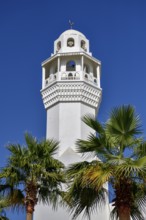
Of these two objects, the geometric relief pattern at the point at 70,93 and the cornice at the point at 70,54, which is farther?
the cornice at the point at 70,54

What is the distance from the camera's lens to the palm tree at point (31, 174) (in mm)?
16109

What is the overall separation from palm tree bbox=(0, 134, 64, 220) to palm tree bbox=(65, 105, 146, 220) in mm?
2583

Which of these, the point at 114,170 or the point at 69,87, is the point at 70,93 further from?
the point at 114,170

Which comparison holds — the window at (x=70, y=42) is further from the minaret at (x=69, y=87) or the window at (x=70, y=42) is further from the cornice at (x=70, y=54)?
the cornice at (x=70, y=54)

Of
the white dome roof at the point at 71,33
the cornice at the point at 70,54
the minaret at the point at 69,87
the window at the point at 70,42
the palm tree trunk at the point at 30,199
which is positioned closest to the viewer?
the palm tree trunk at the point at 30,199

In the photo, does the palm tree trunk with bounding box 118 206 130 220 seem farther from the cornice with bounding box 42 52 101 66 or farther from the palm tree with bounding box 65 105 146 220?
the cornice with bounding box 42 52 101 66

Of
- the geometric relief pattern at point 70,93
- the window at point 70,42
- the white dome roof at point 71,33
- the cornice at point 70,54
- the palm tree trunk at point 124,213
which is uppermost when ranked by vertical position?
the white dome roof at point 71,33

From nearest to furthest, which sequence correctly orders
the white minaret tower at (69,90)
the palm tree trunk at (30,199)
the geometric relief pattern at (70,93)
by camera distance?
the palm tree trunk at (30,199), the white minaret tower at (69,90), the geometric relief pattern at (70,93)

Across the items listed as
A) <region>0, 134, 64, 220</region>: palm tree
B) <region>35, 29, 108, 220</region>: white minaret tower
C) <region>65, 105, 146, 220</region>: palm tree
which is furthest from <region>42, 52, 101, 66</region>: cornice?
<region>65, 105, 146, 220</region>: palm tree

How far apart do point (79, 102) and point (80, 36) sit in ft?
22.7

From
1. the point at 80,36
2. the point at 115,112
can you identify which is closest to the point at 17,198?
the point at 115,112

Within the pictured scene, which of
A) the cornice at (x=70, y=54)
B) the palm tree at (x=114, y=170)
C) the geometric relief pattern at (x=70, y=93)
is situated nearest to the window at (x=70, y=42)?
the cornice at (x=70, y=54)

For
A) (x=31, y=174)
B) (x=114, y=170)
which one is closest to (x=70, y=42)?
(x=31, y=174)

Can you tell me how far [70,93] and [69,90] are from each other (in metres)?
0.27
